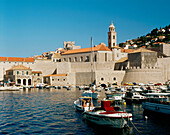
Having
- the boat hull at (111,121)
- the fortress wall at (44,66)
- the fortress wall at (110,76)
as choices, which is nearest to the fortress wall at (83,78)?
the fortress wall at (110,76)

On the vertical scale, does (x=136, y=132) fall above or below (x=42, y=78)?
below

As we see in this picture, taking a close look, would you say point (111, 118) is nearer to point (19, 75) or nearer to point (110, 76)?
point (110, 76)

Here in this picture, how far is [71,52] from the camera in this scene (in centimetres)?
7725

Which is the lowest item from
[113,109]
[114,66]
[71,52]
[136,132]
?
[136,132]

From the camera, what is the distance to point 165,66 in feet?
196

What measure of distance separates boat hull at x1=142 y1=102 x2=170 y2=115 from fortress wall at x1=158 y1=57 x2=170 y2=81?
121ft

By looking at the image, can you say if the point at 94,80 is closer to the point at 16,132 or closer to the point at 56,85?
the point at 56,85

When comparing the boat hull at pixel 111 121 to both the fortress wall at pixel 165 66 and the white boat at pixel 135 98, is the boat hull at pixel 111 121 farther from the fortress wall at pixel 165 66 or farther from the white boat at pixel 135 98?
the fortress wall at pixel 165 66

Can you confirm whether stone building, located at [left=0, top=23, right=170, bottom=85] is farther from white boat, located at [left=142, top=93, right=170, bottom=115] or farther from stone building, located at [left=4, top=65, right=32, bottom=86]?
white boat, located at [left=142, top=93, right=170, bottom=115]

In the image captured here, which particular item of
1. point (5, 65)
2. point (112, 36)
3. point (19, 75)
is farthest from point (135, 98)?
point (112, 36)

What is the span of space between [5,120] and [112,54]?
53.7 metres

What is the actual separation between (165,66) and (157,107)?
39.5 m

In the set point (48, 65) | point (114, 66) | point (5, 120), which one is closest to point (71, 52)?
point (48, 65)

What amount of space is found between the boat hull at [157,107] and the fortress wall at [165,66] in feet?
121
